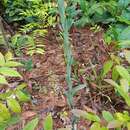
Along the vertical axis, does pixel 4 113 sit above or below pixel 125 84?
below

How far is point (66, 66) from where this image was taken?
6.87ft

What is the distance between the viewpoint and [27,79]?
2.21 m

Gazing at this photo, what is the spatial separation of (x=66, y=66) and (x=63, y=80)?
0.16 metres

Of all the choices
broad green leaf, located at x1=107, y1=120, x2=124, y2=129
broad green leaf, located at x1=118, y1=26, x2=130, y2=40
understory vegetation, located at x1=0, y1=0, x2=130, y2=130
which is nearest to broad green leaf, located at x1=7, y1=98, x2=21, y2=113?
understory vegetation, located at x1=0, y1=0, x2=130, y2=130

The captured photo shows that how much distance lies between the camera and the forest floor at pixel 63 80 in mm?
2023

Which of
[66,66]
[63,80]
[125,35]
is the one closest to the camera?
[66,66]

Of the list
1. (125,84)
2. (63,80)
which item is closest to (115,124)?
(125,84)

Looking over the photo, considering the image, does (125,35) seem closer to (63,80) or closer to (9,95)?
(63,80)

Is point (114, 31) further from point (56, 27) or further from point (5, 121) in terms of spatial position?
point (5, 121)

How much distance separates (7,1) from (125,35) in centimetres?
99

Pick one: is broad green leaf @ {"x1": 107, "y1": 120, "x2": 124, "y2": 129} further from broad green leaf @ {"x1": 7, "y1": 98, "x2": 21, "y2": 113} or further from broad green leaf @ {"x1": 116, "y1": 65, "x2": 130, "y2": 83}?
broad green leaf @ {"x1": 7, "y1": 98, "x2": 21, "y2": 113}

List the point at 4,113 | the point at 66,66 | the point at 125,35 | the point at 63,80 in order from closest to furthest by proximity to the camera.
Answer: the point at 4,113 < the point at 66,66 < the point at 63,80 < the point at 125,35

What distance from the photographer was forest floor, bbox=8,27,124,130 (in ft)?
6.64

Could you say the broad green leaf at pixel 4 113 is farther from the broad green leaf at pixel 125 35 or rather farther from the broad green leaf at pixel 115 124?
the broad green leaf at pixel 125 35
